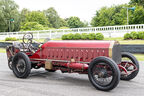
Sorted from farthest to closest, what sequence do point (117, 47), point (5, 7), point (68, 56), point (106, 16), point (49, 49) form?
point (106, 16), point (5, 7), point (49, 49), point (68, 56), point (117, 47)

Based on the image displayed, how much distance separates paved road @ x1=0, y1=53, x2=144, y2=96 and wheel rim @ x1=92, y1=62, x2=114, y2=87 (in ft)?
0.84

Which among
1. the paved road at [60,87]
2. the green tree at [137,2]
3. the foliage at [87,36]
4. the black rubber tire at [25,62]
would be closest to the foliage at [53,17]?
the green tree at [137,2]

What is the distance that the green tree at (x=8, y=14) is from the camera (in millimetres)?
50412

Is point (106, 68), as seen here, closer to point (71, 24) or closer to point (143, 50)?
point (143, 50)

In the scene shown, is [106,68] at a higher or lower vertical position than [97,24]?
lower

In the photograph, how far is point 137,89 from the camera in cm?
482

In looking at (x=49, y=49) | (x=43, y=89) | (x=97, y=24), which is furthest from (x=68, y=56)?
(x=97, y=24)

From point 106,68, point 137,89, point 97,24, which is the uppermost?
point 97,24

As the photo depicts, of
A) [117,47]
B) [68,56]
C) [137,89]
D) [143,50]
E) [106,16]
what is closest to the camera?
[137,89]

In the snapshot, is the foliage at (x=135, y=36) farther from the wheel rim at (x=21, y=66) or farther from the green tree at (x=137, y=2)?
the green tree at (x=137, y=2)

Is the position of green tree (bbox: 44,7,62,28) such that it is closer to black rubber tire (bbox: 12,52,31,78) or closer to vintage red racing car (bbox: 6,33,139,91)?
black rubber tire (bbox: 12,52,31,78)

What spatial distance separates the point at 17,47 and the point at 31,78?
1.39 metres

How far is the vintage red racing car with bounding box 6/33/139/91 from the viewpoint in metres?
4.68

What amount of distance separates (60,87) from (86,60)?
1.08m
